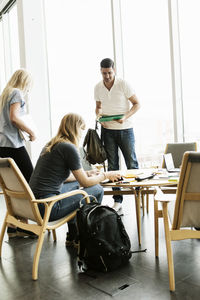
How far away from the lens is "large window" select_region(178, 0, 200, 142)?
3.75 meters

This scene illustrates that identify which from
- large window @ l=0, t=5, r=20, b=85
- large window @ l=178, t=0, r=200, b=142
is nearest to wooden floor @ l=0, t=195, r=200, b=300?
large window @ l=178, t=0, r=200, b=142

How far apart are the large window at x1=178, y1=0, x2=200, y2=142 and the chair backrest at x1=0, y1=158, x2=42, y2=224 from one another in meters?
2.33

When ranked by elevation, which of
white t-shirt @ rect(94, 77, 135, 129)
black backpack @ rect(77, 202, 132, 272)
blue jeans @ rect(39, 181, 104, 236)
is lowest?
black backpack @ rect(77, 202, 132, 272)

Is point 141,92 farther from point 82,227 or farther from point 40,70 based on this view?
point 82,227

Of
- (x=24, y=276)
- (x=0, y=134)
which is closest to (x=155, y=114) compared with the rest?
(x=0, y=134)

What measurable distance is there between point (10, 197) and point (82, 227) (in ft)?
2.29

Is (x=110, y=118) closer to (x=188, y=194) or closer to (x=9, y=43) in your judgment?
(x=188, y=194)

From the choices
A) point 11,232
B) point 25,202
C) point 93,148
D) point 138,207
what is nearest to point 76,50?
point 93,148

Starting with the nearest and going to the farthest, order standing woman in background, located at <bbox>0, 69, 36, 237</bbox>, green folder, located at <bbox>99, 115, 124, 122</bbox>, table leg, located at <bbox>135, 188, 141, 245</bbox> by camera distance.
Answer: table leg, located at <bbox>135, 188, 141, 245</bbox> → standing woman in background, located at <bbox>0, 69, 36, 237</bbox> → green folder, located at <bbox>99, 115, 124, 122</bbox>

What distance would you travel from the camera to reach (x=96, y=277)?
2096 millimetres

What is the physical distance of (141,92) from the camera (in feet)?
14.4

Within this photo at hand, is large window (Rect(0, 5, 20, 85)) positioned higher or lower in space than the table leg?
higher

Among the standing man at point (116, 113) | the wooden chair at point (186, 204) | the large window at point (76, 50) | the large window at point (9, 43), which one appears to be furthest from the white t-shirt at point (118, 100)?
the large window at point (9, 43)

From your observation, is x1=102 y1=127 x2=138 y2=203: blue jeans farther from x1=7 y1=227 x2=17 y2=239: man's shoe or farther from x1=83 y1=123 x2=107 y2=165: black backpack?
x1=7 y1=227 x2=17 y2=239: man's shoe
